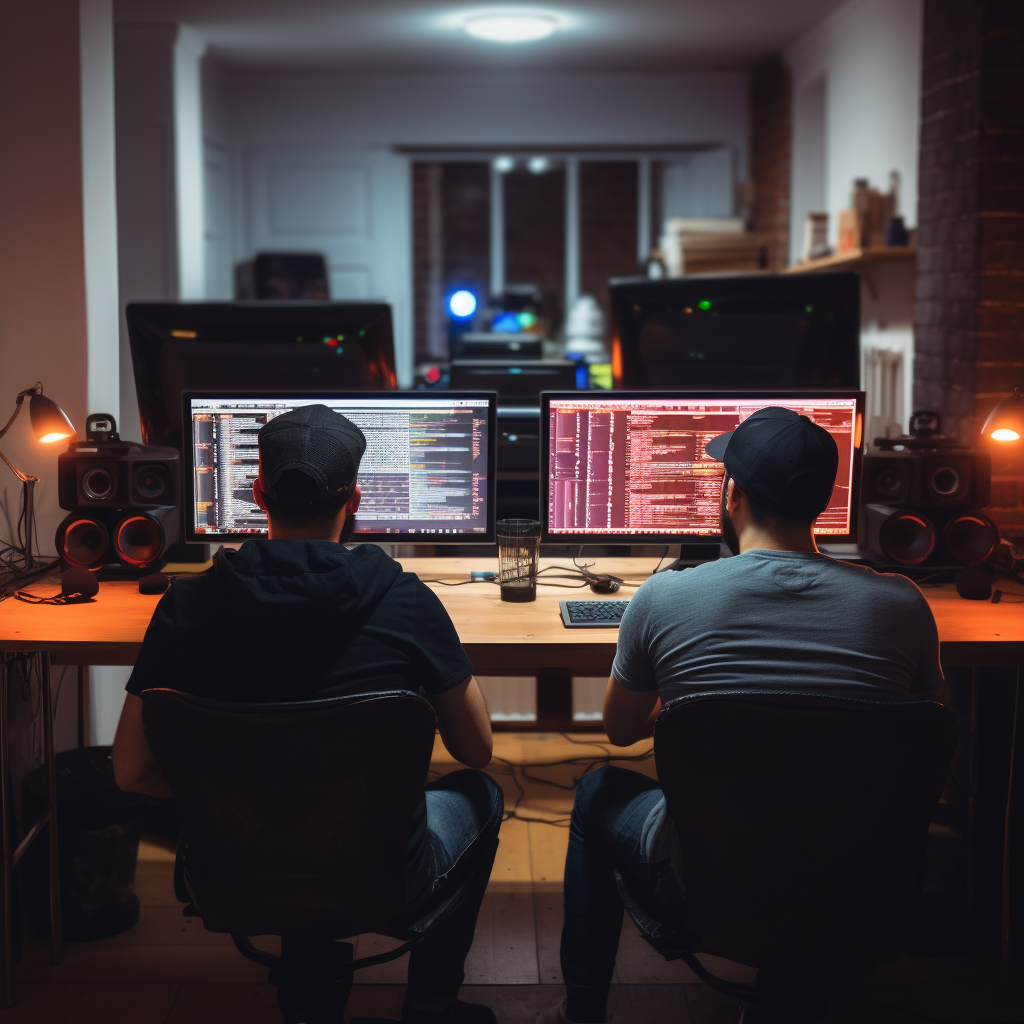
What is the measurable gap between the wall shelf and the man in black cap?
2171 mm

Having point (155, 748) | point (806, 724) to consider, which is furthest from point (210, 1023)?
point (806, 724)

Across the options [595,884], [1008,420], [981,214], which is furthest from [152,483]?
[981,214]

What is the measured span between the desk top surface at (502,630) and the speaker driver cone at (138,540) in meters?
0.09

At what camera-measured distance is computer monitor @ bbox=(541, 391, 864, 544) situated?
6.86ft

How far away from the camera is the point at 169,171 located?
5.12m

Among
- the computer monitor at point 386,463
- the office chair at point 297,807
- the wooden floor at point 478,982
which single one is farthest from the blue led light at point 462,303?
the office chair at point 297,807

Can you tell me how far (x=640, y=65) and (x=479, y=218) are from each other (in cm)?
142

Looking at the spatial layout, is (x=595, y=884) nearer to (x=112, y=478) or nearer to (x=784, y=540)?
(x=784, y=540)

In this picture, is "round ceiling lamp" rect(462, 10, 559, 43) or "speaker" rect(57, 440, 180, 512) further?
"round ceiling lamp" rect(462, 10, 559, 43)

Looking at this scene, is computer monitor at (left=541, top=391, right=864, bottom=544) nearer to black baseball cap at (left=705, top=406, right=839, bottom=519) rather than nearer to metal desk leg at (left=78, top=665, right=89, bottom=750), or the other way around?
black baseball cap at (left=705, top=406, right=839, bottom=519)

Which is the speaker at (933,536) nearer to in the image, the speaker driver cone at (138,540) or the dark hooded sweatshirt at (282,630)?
the dark hooded sweatshirt at (282,630)

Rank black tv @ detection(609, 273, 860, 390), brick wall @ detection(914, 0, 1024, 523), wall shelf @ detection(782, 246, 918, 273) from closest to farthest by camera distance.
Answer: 1. black tv @ detection(609, 273, 860, 390)
2. brick wall @ detection(914, 0, 1024, 523)
3. wall shelf @ detection(782, 246, 918, 273)

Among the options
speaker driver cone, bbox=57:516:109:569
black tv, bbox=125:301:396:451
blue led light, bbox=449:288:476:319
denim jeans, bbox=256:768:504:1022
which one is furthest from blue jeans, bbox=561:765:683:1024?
blue led light, bbox=449:288:476:319

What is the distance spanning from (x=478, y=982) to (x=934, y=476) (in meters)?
1.37
